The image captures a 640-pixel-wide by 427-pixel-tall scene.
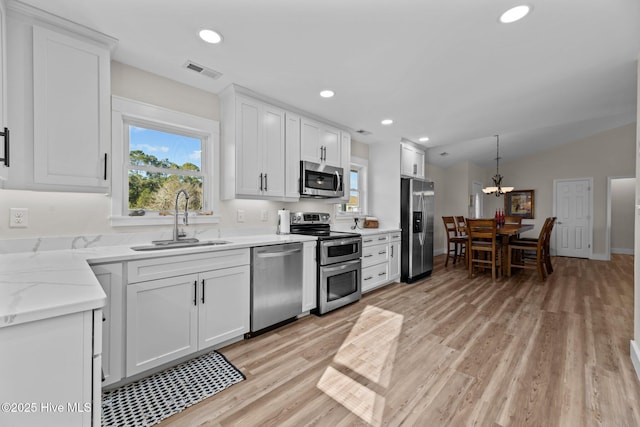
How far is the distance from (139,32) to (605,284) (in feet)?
22.6

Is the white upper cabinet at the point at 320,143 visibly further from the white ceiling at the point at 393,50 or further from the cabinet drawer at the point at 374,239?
the cabinet drawer at the point at 374,239

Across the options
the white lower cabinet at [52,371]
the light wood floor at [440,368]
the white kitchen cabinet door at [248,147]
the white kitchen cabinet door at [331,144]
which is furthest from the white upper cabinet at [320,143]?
the white lower cabinet at [52,371]

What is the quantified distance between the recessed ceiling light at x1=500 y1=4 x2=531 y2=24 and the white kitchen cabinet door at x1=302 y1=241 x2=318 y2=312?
2398mm

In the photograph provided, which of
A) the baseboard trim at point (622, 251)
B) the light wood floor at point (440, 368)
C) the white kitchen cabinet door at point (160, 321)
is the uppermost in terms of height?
the white kitchen cabinet door at point (160, 321)

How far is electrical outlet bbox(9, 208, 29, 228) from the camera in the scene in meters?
1.81

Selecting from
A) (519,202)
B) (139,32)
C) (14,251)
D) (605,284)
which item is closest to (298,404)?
(14,251)

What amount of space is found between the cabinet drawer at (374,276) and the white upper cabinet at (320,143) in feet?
5.14

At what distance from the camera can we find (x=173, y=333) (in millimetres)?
2002

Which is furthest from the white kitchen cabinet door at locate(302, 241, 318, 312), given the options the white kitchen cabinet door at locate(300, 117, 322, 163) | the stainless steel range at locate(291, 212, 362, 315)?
the white kitchen cabinet door at locate(300, 117, 322, 163)

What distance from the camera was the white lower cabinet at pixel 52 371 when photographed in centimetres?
73

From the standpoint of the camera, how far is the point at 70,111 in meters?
1.83

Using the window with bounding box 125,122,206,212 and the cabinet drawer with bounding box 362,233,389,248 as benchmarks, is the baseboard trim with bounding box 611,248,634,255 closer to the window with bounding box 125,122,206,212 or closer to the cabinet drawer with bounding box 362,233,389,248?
the cabinet drawer with bounding box 362,233,389,248

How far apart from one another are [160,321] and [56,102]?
1.60 meters

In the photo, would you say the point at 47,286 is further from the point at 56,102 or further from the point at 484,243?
the point at 484,243
